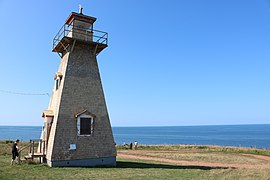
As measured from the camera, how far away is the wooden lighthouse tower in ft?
50.1

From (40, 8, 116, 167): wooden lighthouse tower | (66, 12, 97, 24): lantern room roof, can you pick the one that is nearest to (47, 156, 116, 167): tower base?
(40, 8, 116, 167): wooden lighthouse tower

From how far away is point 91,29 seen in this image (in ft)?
58.0

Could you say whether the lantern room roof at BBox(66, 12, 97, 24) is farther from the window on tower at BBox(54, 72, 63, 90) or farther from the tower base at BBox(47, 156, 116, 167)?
the tower base at BBox(47, 156, 116, 167)

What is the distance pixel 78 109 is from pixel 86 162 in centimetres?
346

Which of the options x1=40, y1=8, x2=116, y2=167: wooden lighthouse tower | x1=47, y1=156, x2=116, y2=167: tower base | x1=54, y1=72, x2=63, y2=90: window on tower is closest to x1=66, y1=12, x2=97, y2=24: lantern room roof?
x1=40, y1=8, x2=116, y2=167: wooden lighthouse tower

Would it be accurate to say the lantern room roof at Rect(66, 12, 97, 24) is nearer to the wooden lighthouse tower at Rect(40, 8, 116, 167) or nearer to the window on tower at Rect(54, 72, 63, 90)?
the wooden lighthouse tower at Rect(40, 8, 116, 167)

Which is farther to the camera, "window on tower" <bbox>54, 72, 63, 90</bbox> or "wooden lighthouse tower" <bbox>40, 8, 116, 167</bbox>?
"window on tower" <bbox>54, 72, 63, 90</bbox>

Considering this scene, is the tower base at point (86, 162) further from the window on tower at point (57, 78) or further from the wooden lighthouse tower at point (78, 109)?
the window on tower at point (57, 78)

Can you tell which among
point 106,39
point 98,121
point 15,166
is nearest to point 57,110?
point 98,121

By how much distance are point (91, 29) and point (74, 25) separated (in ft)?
4.09

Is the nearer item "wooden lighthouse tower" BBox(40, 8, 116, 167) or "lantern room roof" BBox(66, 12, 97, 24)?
"wooden lighthouse tower" BBox(40, 8, 116, 167)

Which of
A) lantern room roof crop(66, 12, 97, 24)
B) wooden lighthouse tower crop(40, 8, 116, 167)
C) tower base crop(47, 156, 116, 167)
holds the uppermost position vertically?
lantern room roof crop(66, 12, 97, 24)

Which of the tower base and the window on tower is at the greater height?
the window on tower

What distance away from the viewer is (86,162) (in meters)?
15.7
